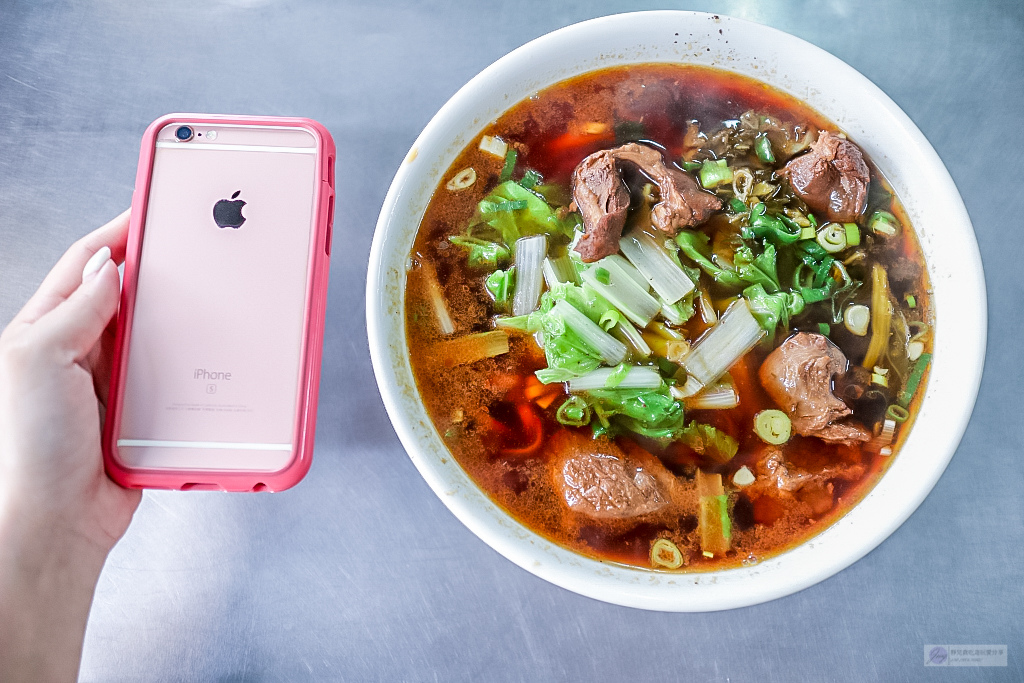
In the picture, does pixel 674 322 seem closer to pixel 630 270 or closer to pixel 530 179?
pixel 630 270

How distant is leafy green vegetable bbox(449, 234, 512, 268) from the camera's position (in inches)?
61.4

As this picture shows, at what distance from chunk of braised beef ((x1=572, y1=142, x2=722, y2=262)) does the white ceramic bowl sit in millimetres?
242

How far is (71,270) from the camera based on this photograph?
152cm

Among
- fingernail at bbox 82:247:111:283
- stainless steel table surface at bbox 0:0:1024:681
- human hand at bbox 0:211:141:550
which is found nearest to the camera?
human hand at bbox 0:211:141:550

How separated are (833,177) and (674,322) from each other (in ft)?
1.75

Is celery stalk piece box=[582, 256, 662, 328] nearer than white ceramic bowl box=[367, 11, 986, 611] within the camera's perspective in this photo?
No

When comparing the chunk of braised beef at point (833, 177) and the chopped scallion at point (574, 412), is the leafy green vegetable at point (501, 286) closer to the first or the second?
the chopped scallion at point (574, 412)

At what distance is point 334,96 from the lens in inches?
70.4

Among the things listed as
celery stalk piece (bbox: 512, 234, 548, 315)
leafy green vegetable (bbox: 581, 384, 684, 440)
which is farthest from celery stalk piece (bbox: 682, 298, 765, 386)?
celery stalk piece (bbox: 512, 234, 548, 315)

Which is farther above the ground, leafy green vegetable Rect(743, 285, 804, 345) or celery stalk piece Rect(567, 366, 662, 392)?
leafy green vegetable Rect(743, 285, 804, 345)

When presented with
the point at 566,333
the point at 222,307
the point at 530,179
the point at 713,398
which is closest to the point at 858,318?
the point at 713,398

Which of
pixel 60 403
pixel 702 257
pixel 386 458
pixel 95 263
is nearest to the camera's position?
pixel 60 403

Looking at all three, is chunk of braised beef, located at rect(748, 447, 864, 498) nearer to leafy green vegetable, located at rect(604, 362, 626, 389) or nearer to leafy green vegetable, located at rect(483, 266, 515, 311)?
leafy green vegetable, located at rect(604, 362, 626, 389)

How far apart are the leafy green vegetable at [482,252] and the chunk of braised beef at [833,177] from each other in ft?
2.53
